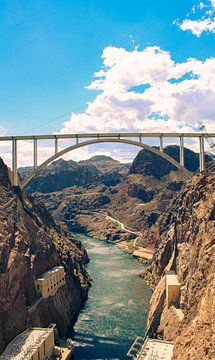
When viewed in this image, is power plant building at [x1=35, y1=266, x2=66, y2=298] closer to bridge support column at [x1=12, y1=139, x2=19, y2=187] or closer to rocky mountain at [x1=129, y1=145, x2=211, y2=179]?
bridge support column at [x1=12, y1=139, x2=19, y2=187]

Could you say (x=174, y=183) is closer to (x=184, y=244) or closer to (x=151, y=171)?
(x=151, y=171)

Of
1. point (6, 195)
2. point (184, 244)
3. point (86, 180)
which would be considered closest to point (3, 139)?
point (6, 195)

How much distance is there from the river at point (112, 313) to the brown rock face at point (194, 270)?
3334 millimetres

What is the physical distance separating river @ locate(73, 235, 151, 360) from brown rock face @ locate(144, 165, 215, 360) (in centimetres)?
333

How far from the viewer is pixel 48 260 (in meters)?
55.4

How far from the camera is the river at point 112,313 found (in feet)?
146

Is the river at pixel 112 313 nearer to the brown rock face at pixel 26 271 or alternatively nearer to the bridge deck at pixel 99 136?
the brown rock face at pixel 26 271

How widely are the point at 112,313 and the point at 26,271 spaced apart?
14078 mm

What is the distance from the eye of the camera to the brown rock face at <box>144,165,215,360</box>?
1162 inches

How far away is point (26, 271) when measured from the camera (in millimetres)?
46438

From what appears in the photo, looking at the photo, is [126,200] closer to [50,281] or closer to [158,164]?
[158,164]

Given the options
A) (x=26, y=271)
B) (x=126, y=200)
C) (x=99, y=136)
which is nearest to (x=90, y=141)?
(x=99, y=136)

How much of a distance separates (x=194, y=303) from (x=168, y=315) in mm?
9258

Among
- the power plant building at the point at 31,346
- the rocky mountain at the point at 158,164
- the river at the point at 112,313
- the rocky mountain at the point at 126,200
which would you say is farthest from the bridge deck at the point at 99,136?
the rocky mountain at the point at 158,164
